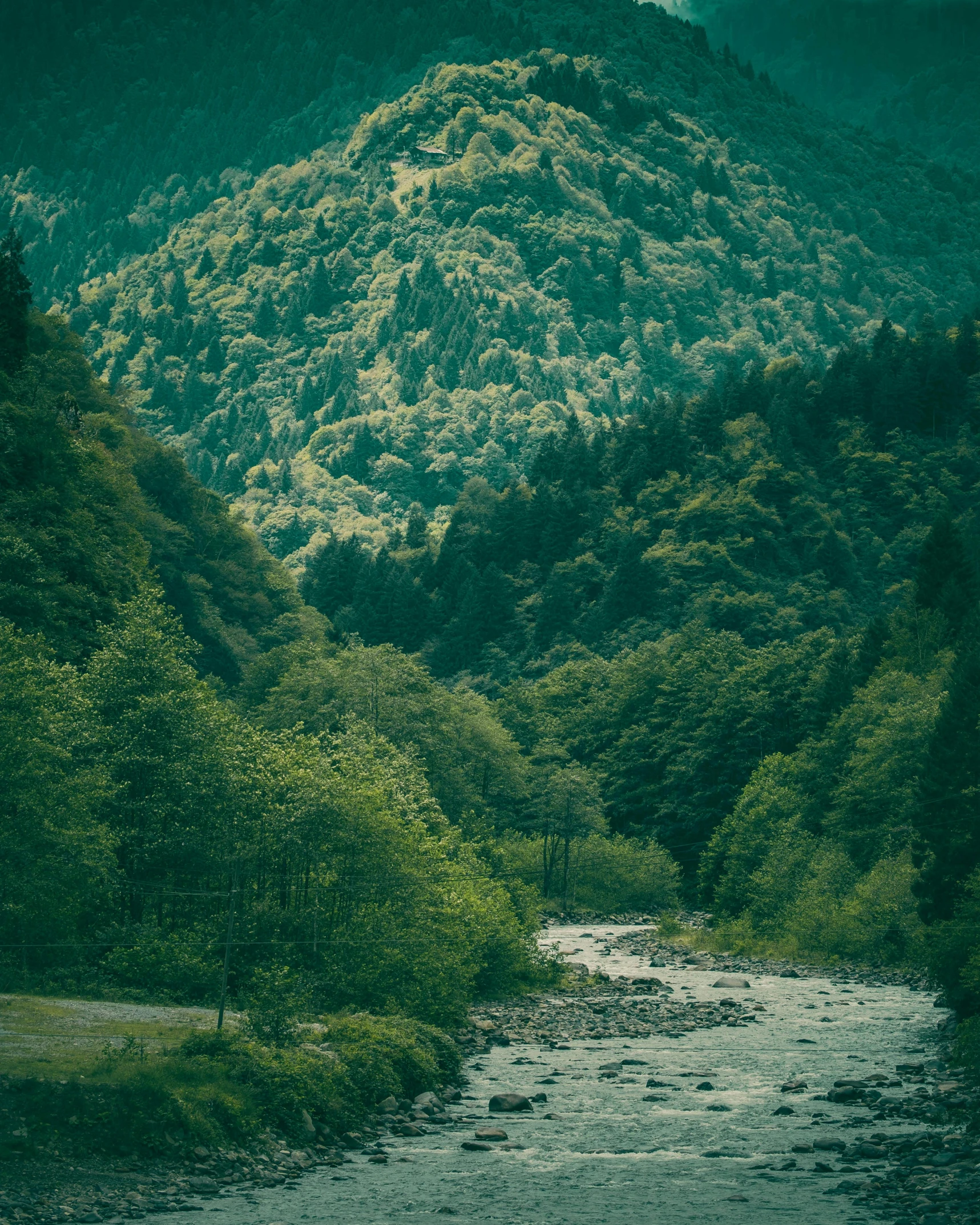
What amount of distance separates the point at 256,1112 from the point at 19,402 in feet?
196

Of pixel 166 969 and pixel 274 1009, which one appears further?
pixel 166 969

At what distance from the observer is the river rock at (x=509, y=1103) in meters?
53.9

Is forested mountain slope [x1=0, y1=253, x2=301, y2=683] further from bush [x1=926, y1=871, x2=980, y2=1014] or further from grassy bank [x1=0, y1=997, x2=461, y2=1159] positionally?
bush [x1=926, y1=871, x2=980, y2=1014]

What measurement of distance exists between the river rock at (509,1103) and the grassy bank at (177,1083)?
243 centimetres

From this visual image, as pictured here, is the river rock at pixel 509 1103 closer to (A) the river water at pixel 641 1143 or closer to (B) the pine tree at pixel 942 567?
(A) the river water at pixel 641 1143

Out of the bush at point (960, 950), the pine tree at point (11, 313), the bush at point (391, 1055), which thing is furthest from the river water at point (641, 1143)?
the pine tree at point (11, 313)

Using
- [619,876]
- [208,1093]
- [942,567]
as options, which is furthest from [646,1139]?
[619,876]

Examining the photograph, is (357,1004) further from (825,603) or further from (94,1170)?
(825,603)

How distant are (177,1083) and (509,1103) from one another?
44.0ft

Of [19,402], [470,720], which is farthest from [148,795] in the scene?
[470,720]

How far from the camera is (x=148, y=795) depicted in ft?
204

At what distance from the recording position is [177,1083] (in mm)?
44938

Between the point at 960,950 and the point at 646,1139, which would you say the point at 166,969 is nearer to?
the point at 646,1139

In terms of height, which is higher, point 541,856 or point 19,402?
point 19,402
